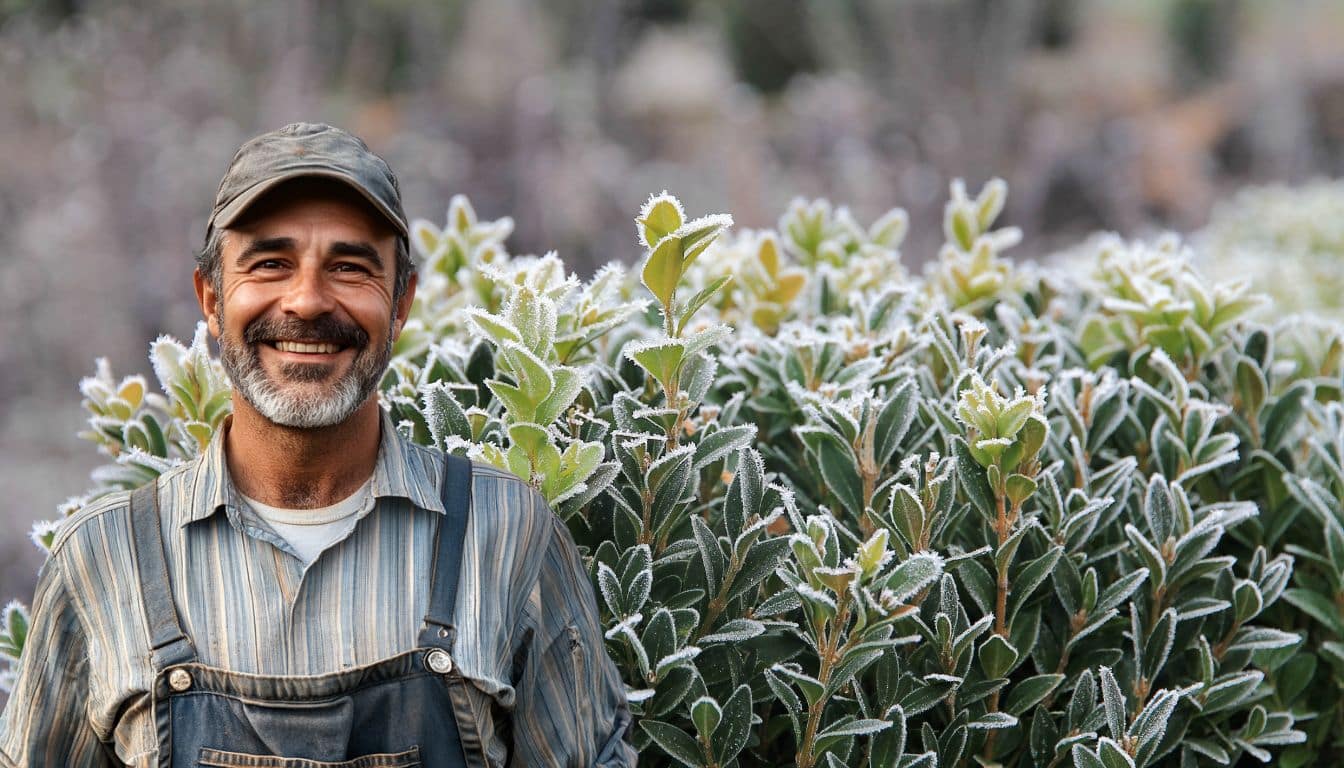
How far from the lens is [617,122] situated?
950cm

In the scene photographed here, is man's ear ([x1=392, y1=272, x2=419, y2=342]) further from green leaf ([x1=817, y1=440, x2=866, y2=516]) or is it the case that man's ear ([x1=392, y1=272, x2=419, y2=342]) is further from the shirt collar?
green leaf ([x1=817, y1=440, x2=866, y2=516])

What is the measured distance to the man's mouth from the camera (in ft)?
5.12

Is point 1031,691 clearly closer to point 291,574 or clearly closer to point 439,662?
point 439,662

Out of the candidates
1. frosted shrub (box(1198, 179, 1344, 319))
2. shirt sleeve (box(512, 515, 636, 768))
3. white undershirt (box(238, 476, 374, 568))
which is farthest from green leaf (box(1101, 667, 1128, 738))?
frosted shrub (box(1198, 179, 1344, 319))

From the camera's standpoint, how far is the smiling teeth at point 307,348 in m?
1.56

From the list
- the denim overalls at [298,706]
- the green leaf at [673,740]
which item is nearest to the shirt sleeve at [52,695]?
the denim overalls at [298,706]

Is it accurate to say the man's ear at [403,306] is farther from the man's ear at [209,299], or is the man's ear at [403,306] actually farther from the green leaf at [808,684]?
the green leaf at [808,684]

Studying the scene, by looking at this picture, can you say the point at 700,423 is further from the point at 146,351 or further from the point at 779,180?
the point at 779,180

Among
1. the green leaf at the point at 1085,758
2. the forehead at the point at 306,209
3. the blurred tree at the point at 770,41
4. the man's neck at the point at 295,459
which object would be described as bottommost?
the green leaf at the point at 1085,758

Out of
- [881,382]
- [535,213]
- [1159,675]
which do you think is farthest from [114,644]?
[535,213]

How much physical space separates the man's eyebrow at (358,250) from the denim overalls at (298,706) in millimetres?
340

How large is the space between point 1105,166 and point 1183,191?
2.46 feet

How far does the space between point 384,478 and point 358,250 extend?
0.83 feet

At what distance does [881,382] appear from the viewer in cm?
250
